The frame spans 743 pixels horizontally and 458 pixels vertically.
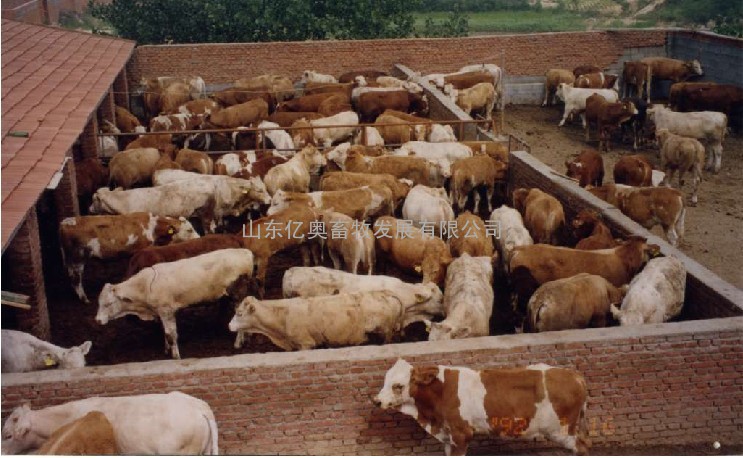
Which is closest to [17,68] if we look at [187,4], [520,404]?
[520,404]

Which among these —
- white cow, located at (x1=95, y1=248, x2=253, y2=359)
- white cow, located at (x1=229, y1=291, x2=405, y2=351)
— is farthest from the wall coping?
white cow, located at (x1=95, y1=248, x2=253, y2=359)

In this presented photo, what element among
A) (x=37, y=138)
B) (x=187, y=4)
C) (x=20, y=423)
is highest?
(x=187, y=4)

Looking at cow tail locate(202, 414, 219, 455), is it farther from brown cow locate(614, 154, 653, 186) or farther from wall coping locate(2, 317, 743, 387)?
brown cow locate(614, 154, 653, 186)

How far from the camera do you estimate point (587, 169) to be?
51.1 ft

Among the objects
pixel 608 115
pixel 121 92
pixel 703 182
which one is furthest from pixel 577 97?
pixel 121 92

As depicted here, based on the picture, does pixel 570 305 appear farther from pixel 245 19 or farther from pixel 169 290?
pixel 245 19

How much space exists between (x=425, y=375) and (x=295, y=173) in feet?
26.5

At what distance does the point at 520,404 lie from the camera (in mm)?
7461

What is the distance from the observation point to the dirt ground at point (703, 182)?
46.5 feet

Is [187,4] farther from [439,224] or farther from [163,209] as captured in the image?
[439,224]

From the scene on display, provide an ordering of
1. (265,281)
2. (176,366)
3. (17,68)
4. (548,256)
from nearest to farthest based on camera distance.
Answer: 1. (176,366)
2. (548,256)
3. (265,281)
4. (17,68)

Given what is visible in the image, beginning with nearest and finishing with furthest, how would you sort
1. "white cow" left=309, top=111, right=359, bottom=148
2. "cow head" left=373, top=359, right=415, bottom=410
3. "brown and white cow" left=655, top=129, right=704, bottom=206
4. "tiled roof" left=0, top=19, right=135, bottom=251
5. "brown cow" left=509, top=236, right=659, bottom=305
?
"cow head" left=373, top=359, right=415, bottom=410, "tiled roof" left=0, top=19, right=135, bottom=251, "brown cow" left=509, top=236, right=659, bottom=305, "brown and white cow" left=655, top=129, right=704, bottom=206, "white cow" left=309, top=111, right=359, bottom=148

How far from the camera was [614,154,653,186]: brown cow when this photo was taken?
1534 cm

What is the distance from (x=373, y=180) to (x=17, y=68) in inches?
278
